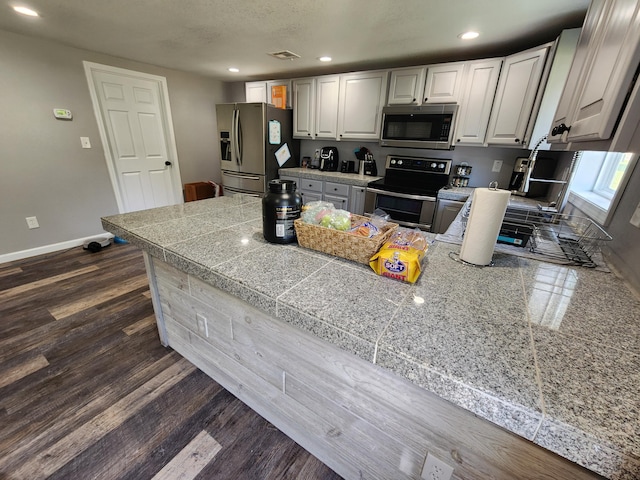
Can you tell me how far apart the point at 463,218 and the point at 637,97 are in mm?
910

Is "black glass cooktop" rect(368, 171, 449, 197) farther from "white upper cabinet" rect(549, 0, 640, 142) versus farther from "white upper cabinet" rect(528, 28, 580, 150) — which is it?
"white upper cabinet" rect(549, 0, 640, 142)

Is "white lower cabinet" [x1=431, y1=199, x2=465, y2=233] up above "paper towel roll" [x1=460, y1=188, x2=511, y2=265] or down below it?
below

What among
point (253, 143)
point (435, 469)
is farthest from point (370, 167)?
point (435, 469)

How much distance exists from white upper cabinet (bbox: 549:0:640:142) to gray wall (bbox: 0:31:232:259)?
438 cm

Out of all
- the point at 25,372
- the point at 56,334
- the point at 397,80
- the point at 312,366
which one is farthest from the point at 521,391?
the point at 397,80

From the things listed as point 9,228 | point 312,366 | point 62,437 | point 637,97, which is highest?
point 637,97

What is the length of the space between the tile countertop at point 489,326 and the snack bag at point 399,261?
0.03m

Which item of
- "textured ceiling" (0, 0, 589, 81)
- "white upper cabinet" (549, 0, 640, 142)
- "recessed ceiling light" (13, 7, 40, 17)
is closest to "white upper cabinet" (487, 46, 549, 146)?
"textured ceiling" (0, 0, 589, 81)

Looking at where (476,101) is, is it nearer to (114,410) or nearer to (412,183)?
(412,183)

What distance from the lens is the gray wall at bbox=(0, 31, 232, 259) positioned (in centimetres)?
264

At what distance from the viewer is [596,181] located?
1818mm

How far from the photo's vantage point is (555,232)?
136 cm

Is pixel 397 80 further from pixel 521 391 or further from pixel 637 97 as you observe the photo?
pixel 521 391

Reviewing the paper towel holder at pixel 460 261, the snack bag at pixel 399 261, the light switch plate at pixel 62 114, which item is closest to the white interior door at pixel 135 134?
the light switch plate at pixel 62 114
